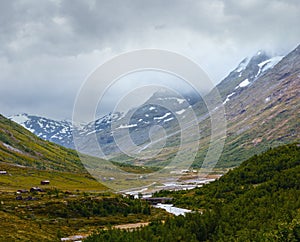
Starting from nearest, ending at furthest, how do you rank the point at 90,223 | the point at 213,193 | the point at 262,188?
the point at 262,188 < the point at 90,223 < the point at 213,193

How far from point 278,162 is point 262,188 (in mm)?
21631

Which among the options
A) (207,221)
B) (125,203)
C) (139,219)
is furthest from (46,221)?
(207,221)

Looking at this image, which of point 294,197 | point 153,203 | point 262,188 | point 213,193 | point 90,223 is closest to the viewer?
point 294,197

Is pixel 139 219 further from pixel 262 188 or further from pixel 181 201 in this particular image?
pixel 262 188

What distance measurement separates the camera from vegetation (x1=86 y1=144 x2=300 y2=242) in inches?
2092

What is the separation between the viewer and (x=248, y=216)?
68.3 m

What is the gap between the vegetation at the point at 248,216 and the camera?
5312 centimetres

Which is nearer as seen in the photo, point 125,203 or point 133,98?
point 133,98

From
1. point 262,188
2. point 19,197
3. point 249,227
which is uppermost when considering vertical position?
point 19,197

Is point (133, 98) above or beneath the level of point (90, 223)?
above

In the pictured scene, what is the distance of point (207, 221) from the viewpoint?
225 feet

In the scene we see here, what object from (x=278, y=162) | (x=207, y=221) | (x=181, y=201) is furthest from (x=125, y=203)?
(x=207, y=221)

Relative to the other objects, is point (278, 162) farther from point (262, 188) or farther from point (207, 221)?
point (207, 221)

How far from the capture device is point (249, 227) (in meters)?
60.0
